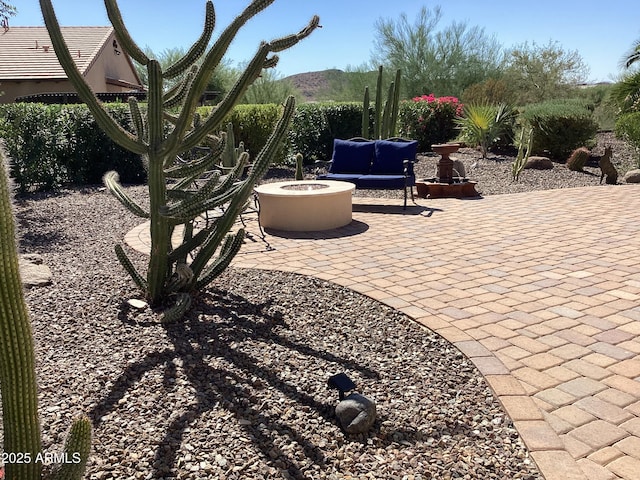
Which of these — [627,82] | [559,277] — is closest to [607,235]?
[559,277]

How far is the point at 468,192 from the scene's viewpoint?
9539mm

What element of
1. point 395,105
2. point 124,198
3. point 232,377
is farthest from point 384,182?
point 232,377

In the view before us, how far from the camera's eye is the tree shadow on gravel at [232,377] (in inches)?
101

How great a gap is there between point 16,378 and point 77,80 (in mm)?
2551

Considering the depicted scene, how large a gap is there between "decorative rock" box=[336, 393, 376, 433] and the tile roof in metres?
18.7

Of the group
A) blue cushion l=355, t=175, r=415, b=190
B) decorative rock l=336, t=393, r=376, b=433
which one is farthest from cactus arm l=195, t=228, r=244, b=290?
blue cushion l=355, t=175, r=415, b=190

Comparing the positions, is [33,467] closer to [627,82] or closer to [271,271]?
[271,271]

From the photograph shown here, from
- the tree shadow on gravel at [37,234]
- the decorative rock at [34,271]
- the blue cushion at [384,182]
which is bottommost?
the tree shadow on gravel at [37,234]

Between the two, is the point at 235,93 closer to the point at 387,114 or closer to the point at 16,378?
the point at 16,378

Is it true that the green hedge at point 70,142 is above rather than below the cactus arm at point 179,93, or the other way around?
below

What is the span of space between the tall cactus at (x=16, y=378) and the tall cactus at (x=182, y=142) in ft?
6.59

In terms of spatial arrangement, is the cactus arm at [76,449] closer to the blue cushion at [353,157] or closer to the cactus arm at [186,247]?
the cactus arm at [186,247]

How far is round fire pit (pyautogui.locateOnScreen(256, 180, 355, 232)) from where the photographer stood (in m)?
7.06

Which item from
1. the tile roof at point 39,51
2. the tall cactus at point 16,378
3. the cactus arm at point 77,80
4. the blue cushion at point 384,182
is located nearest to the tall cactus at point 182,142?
the cactus arm at point 77,80
